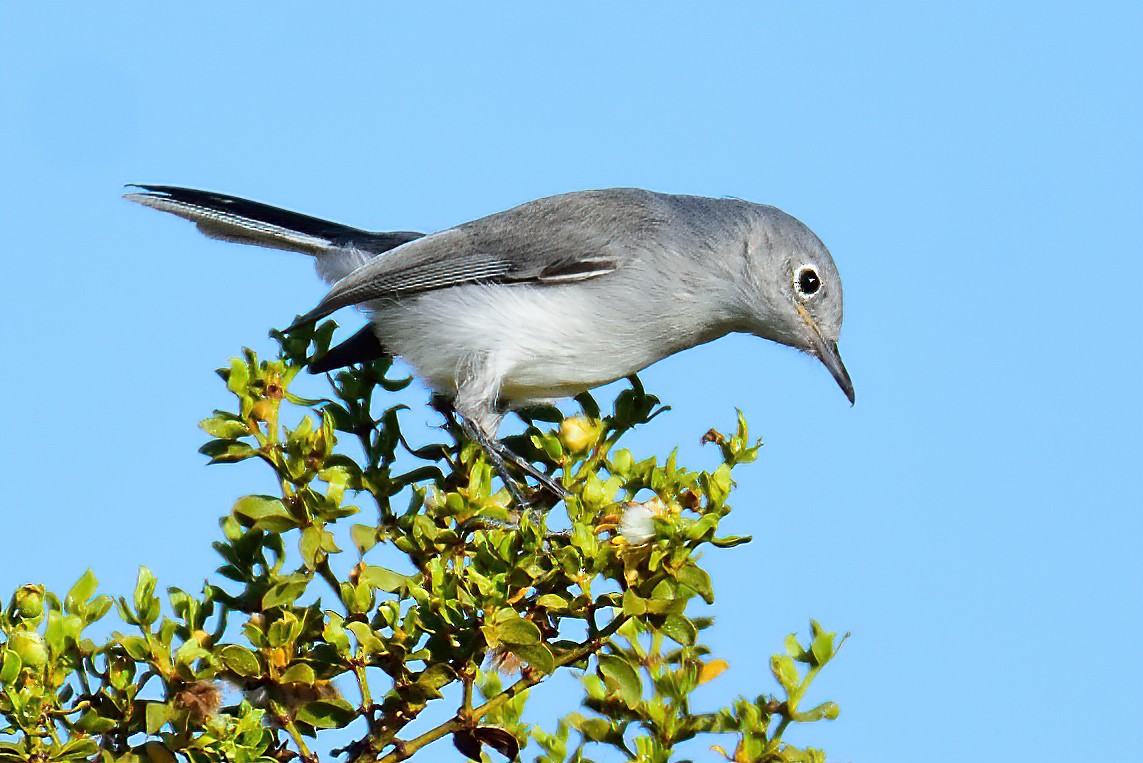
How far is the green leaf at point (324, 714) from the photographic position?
2.92 meters

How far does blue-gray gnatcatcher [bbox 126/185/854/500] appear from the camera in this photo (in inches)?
183

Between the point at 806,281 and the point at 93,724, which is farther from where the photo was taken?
the point at 806,281

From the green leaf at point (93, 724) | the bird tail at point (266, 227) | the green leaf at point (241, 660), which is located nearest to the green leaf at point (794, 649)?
the green leaf at point (241, 660)

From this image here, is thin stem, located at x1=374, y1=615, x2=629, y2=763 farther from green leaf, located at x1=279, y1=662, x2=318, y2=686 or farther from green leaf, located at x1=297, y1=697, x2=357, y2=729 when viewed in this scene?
green leaf, located at x1=279, y1=662, x2=318, y2=686

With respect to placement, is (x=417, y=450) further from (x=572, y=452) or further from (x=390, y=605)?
(x=390, y=605)

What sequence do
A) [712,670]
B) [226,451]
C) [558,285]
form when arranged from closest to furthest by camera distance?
1. [712,670]
2. [226,451]
3. [558,285]

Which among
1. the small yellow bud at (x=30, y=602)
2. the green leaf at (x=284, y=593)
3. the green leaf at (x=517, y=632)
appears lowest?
the green leaf at (x=517, y=632)

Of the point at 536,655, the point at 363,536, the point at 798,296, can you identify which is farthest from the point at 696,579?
the point at 798,296

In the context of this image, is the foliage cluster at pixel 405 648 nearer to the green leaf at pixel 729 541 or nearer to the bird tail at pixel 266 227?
the green leaf at pixel 729 541

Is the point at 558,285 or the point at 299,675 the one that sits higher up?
the point at 558,285

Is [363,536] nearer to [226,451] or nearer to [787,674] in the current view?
[226,451]

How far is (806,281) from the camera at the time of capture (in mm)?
5008

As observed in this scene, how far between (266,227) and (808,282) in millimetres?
2273

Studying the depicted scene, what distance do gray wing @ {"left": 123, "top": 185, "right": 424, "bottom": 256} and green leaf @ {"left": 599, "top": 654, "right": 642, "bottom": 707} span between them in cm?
279
